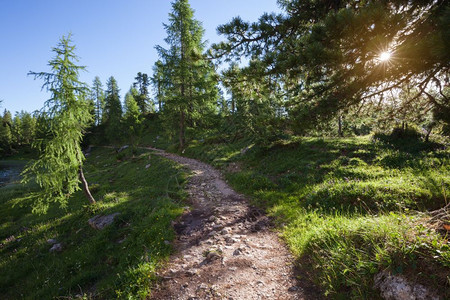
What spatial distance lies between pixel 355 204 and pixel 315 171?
4069 millimetres

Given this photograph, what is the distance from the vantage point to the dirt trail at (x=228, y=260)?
3.93 metres

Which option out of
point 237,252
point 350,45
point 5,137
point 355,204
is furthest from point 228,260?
point 5,137

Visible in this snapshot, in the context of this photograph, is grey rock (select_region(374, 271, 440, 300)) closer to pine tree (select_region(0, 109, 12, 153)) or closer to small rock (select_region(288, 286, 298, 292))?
small rock (select_region(288, 286, 298, 292))

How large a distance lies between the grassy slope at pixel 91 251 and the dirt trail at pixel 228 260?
1.82ft

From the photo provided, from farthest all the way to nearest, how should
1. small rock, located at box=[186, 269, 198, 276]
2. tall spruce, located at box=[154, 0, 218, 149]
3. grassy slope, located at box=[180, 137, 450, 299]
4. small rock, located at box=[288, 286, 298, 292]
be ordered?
tall spruce, located at box=[154, 0, 218, 149], small rock, located at box=[186, 269, 198, 276], small rock, located at box=[288, 286, 298, 292], grassy slope, located at box=[180, 137, 450, 299]

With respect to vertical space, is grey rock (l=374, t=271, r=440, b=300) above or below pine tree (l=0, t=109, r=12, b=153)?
below

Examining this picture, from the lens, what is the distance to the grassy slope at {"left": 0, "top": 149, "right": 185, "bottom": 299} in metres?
5.04

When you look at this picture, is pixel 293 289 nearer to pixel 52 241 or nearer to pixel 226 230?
pixel 226 230

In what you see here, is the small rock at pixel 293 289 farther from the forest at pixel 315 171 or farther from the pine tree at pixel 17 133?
the pine tree at pixel 17 133

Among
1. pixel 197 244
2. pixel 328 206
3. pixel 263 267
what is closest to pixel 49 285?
pixel 197 244

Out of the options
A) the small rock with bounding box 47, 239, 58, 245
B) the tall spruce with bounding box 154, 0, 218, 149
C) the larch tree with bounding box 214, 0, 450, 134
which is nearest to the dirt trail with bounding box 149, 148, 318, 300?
the larch tree with bounding box 214, 0, 450, 134

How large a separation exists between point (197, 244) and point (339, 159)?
30.7 feet

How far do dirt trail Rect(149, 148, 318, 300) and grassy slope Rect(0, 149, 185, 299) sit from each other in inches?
21.8

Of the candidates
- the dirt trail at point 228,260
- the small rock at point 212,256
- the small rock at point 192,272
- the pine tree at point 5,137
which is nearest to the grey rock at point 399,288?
the dirt trail at point 228,260
